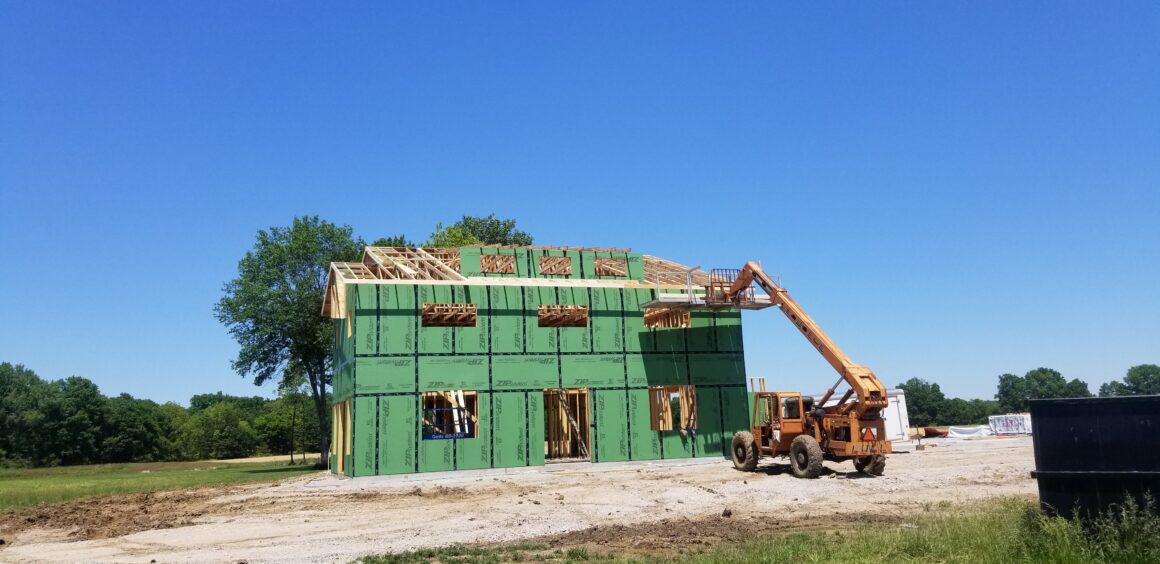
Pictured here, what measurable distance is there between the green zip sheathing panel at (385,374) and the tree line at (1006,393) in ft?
321

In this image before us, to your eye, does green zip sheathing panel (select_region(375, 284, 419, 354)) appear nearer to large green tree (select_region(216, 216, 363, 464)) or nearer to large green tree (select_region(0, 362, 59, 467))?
large green tree (select_region(216, 216, 363, 464))

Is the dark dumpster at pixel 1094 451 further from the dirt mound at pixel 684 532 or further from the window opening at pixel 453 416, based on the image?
the window opening at pixel 453 416

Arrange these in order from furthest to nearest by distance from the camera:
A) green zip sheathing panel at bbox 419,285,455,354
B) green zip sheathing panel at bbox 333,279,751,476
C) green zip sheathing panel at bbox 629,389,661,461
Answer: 1. green zip sheathing panel at bbox 629,389,661,461
2. green zip sheathing panel at bbox 419,285,455,354
3. green zip sheathing panel at bbox 333,279,751,476

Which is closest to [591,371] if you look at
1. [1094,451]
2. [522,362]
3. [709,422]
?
[522,362]

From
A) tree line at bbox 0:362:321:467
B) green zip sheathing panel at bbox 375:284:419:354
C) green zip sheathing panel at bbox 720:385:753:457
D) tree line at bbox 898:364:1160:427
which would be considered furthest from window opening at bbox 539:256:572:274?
tree line at bbox 898:364:1160:427

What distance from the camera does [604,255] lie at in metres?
31.7

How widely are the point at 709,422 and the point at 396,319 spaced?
39.4 feet

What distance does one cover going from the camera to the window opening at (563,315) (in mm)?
28219

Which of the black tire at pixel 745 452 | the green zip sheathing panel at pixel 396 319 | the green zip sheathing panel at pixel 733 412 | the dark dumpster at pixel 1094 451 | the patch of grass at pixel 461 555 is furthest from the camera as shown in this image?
the green zip sheathing panel at pixel 733 412

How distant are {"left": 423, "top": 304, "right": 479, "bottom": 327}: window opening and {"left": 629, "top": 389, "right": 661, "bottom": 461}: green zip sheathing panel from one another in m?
6.39

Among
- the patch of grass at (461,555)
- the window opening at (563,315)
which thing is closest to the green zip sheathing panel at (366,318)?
the window opening at (563,315)

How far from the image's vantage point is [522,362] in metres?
27.3

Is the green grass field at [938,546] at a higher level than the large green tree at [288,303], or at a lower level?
lower

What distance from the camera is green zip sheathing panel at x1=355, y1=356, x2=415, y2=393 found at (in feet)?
83.4
